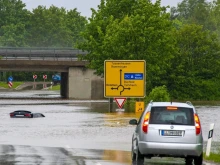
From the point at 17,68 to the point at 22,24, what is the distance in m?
96.6

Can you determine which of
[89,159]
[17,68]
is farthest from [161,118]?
[17,68]

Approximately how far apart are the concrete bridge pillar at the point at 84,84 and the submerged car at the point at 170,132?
76.7 metres

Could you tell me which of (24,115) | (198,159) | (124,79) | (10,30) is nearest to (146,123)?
(198,159)

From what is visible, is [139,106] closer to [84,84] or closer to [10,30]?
[84,84]

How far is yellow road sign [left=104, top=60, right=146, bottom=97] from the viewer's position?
66.4 meters

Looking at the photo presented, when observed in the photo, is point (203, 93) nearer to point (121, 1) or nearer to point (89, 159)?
point (121, 1)

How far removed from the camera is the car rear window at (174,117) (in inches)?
804

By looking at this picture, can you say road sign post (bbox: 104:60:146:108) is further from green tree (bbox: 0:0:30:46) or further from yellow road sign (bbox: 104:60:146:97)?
green tree (bbox: 0:0:30:46)

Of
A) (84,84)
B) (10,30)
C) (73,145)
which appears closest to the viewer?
(73,145)

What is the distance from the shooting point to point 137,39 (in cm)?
7756

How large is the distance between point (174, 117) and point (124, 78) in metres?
45.8

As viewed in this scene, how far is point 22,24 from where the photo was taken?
194 metres

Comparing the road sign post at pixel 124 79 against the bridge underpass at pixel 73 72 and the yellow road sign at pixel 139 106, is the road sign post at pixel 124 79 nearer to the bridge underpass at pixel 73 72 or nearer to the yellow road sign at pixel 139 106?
the yellow road sign at pixel 139 106

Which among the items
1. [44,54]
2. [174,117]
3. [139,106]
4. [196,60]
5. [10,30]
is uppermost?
[10,30]
